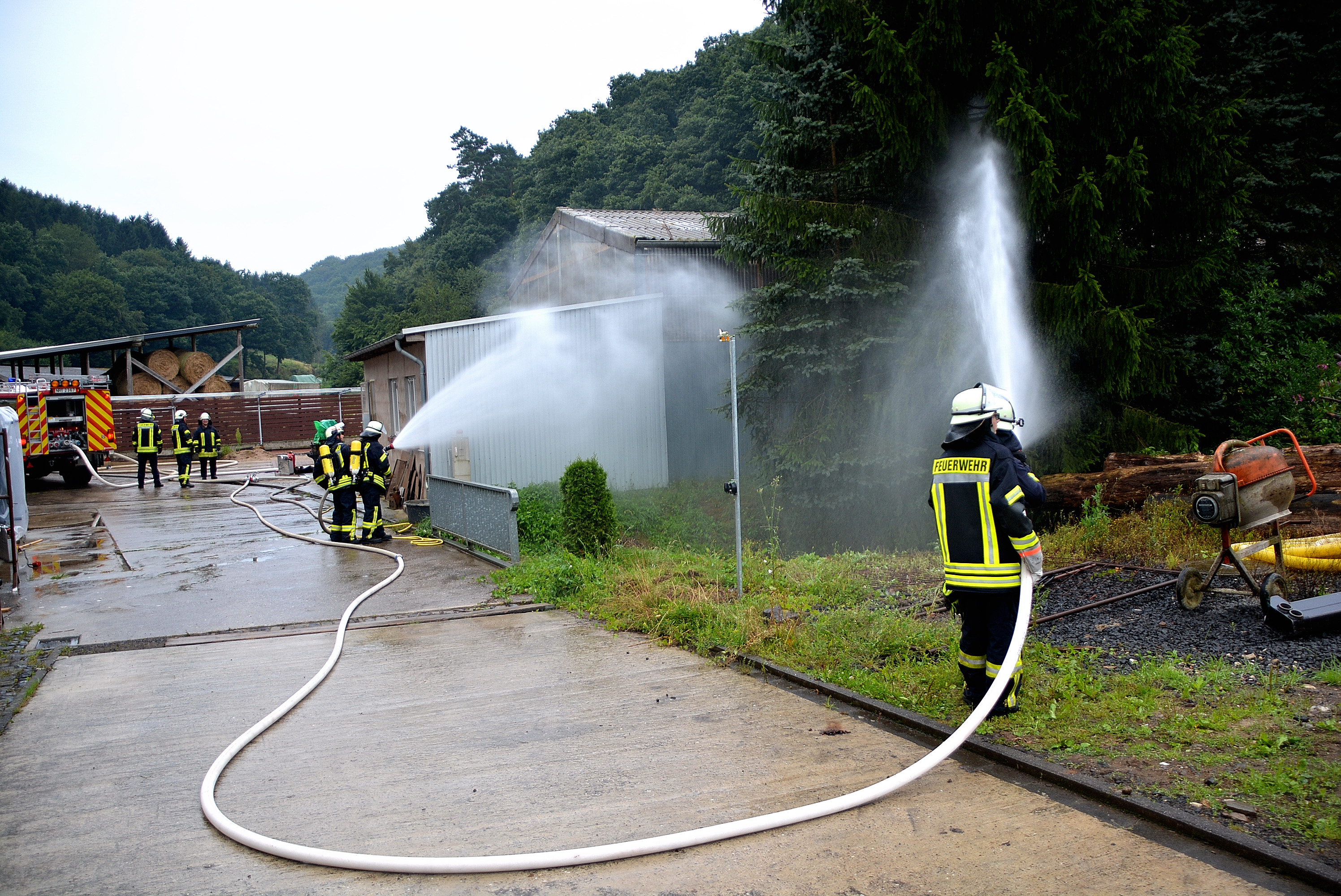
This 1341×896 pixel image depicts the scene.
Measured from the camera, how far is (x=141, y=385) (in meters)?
36.7

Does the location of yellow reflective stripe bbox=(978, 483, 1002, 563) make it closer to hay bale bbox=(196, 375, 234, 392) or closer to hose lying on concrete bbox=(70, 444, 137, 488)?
Answer: hose lying on concrete bbox=(70, 444, 137, 488)

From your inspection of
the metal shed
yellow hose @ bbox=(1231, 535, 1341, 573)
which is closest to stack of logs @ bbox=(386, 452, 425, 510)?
the metal shed

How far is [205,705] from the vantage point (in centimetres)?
589

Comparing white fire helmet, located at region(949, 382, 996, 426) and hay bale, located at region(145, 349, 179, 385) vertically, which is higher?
hay bale, located at region(145, 349, 179, 385)

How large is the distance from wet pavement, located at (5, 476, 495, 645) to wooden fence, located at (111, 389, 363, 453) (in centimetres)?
1999

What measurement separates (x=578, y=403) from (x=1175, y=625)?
39.4ft

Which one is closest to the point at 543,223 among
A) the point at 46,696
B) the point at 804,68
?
the point at 804,68

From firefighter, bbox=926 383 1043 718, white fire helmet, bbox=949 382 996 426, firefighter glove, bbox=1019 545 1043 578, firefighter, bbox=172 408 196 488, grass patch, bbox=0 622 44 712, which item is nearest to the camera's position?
firefighter glove, bbox=1019 545 1043 578

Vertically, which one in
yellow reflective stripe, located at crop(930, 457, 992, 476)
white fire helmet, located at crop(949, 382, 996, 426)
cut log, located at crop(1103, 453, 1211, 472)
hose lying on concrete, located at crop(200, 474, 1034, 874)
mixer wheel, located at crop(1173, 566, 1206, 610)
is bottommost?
hose lying on concrete, located at crop(200, 474, 1034, 874)

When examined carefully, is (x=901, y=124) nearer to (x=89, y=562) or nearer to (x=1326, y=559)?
(x=1326, y=559)

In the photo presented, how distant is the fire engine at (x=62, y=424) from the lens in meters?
21.5

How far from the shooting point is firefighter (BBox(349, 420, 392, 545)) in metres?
13.0

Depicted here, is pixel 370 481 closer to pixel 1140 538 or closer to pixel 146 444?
pixel 1140 538

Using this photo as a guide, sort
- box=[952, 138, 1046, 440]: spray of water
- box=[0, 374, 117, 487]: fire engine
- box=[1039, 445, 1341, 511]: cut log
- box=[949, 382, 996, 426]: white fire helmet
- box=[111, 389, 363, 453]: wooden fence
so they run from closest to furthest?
box=[949, 382, 996, 426]: white fire helmet → box=[1039, 445, 1341, 511]: cut log → box=[952, 138, 1046, 440]: spray of water → box=[0, 374, 117, 487]: fire engine → box=[111, 389, 363, 453]: wooden fence
